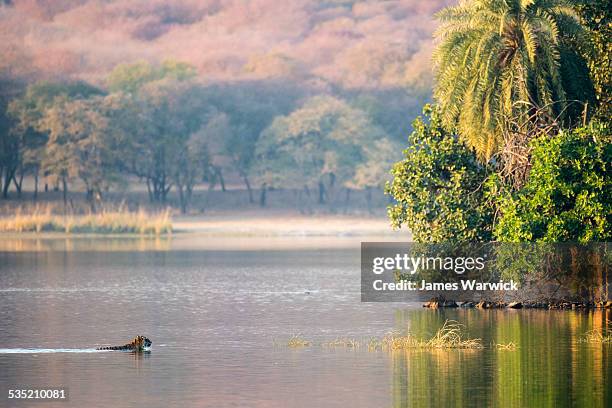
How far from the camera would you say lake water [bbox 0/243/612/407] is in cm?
1973

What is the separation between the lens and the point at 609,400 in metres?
18.7

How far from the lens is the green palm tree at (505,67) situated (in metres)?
33.8

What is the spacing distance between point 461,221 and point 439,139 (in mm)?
2478

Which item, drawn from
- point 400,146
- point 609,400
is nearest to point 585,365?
point 609,400

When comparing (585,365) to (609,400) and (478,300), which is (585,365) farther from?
(478,300)

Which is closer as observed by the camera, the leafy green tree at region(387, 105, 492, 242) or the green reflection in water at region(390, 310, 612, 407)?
the green reflection in water at region(390, 310, 612, 407)

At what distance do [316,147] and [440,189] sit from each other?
91.7m

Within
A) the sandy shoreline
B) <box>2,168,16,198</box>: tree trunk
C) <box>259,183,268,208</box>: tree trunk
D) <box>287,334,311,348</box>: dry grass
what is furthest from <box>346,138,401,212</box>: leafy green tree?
<box>287,334,311,348</box>: dry grass

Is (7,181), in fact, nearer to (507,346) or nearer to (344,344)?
(344,344)

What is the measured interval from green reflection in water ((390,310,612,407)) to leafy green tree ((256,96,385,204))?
9312 centimetres

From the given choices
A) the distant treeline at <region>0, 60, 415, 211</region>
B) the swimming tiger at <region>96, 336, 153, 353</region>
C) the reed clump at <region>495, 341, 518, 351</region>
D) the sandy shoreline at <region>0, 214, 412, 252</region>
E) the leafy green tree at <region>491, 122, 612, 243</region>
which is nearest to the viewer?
the reed clump at <region>495, 341, 518, 351</region>

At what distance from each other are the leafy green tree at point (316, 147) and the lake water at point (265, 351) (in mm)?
76975

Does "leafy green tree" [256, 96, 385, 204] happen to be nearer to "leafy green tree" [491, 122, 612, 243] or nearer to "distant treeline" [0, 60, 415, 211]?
"distant treeline" [0, 60, 415, 211]

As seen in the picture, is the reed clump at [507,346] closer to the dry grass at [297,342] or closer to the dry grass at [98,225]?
the dry grass at [297,342]
